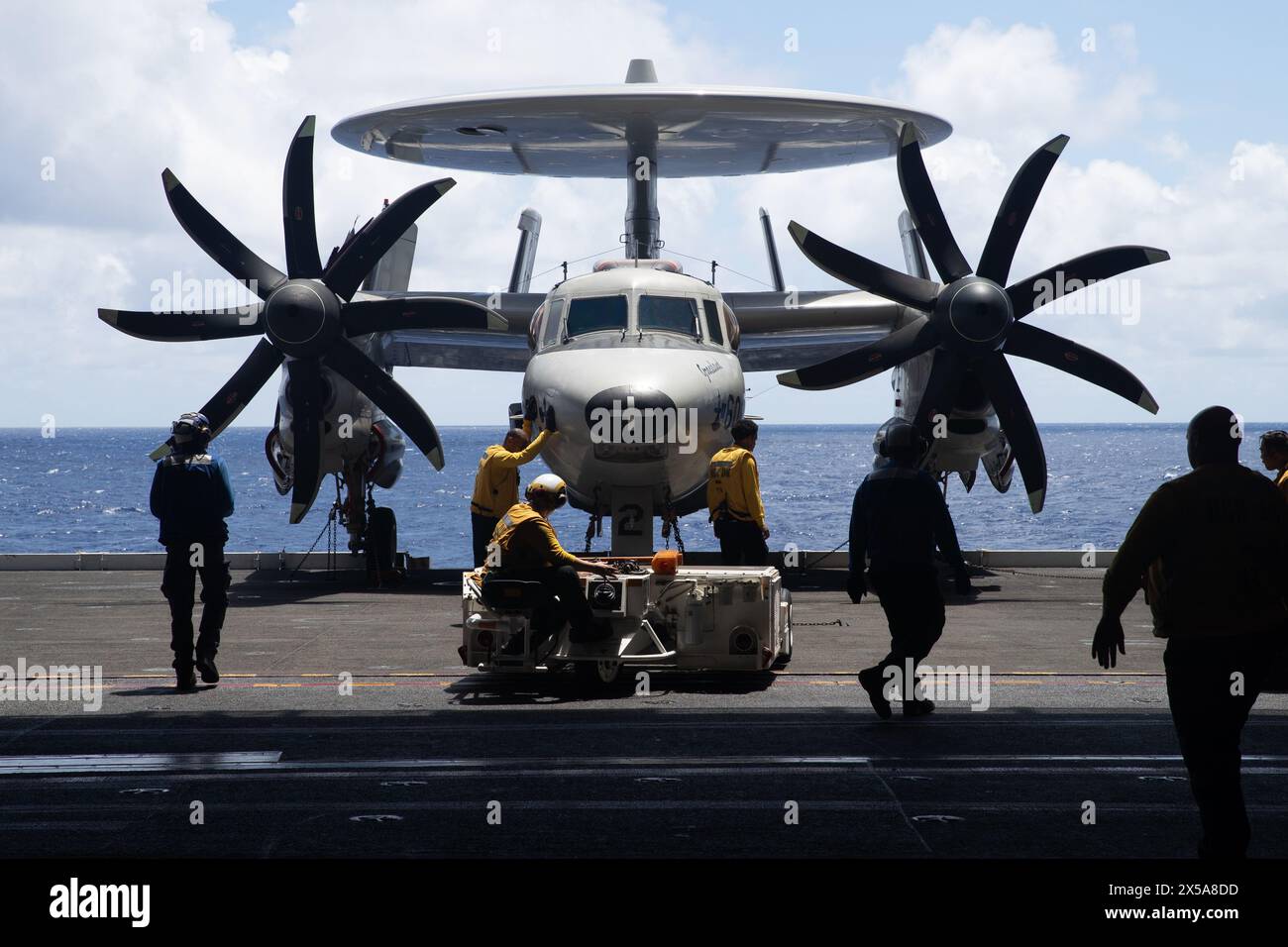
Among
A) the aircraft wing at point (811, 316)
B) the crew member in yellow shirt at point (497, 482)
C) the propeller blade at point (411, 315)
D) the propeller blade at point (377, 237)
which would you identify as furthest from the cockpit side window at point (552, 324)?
the aircraft wing at point (811, 316)

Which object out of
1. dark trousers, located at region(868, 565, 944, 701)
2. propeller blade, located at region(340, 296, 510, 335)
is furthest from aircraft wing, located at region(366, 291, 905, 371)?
dark trousers, located at region(868, 565, 944, 701)

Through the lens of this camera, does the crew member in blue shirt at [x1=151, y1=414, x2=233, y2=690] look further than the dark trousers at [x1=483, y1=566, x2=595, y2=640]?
Yes

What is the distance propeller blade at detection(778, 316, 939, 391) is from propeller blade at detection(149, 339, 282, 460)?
728 centimetres

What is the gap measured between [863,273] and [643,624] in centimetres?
1035

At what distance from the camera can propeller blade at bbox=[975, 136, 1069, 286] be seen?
20047 millimetres

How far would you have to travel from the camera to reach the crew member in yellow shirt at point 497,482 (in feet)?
48.2

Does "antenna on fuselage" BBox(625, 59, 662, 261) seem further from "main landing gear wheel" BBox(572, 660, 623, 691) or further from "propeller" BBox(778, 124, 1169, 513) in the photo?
"main landing gear wheel" BBox(572, 660, 623, 691)

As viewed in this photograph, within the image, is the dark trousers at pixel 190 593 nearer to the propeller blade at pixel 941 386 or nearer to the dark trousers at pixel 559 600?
the dark trousers at pixel 559 600

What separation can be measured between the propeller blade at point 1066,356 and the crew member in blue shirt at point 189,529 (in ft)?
40.6

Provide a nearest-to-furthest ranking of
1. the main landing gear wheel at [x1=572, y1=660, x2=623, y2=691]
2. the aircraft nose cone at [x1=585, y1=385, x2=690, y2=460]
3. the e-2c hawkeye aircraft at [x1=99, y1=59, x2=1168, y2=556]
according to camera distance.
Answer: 1. the main landing gear wheel at [x1=572, y1=660, x2=623, y2=691]
2. the aircraft nose cone at [x1=585, y1=385, x2=690, y2=460]
3. the e-2c hawkeye aircraft at [x1=99, y1=59, x2=1168, y2=556]

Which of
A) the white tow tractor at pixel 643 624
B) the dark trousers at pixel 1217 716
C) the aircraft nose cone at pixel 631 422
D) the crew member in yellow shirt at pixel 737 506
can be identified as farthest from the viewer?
the aircraft nose cone at pixel 631 422

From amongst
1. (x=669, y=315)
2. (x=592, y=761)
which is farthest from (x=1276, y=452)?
(x=669, y=315)

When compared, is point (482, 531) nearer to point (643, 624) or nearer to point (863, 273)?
point (643, 624)
